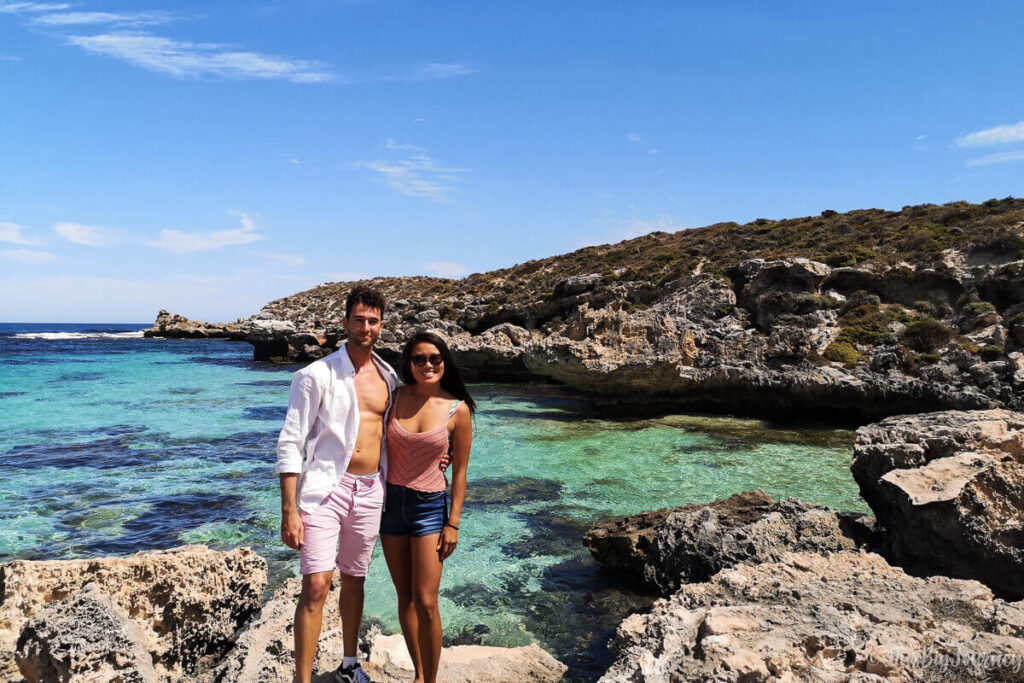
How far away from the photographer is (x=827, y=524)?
576 centimetres

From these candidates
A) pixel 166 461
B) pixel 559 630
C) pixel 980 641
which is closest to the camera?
pixel 980 641

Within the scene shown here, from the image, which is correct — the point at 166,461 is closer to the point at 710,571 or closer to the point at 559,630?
the point at 559,630

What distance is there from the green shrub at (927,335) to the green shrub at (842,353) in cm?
183

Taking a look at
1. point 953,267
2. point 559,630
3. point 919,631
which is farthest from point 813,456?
point 953,267

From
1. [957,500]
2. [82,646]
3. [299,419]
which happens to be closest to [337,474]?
[299,419]

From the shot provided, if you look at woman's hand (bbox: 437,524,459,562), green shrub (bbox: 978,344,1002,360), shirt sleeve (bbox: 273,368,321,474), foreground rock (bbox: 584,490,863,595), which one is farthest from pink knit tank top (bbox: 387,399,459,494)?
green shrub (bbox: 978,344,1002,360)

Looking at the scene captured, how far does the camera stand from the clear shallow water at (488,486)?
602cm

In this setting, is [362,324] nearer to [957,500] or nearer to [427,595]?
[427,595]

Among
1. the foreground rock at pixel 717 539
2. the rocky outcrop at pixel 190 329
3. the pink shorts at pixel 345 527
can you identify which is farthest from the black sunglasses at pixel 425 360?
the rocky outcrop at pixel 190 329

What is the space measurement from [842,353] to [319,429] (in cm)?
1666

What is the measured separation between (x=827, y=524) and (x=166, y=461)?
40.0 ft

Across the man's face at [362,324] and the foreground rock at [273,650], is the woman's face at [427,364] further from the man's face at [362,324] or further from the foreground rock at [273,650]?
the foreground rock at [273,650]

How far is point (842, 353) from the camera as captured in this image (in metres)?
16.4

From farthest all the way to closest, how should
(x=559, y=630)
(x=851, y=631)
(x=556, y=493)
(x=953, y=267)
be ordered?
1. (x=953, y=267)
2. (x=556, y=493)
3. (x=559, y=630)
4. (x=851, y=631)
